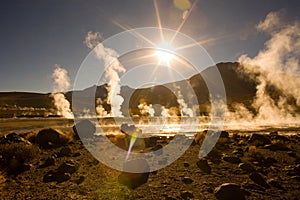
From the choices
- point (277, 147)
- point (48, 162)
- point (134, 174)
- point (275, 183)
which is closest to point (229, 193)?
point (275, 183)

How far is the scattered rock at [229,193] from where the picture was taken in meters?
7.60

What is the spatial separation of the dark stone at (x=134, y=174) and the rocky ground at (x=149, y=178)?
32 millimetres

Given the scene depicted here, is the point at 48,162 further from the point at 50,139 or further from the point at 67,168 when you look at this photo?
the point at 50,139

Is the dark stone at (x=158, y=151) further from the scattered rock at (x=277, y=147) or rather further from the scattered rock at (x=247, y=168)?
the scattered rock at (x=277, y=147)

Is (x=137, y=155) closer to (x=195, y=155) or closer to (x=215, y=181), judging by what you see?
(x=195, y=155)

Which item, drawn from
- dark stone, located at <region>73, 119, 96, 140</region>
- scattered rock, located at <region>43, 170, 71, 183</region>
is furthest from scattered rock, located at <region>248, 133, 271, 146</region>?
scattered rock, located at <region>43, 170, 71, 183</region>

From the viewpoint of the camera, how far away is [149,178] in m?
9.65

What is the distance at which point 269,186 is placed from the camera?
8727 millimetres

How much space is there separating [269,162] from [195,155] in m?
3.42

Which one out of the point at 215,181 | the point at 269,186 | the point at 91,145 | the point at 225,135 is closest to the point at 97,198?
the point at 215,181

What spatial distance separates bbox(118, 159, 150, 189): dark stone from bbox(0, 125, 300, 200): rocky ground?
3 centimetres

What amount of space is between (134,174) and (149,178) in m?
0.54

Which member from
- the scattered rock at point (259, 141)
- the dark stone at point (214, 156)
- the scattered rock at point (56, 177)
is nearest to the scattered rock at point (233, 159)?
the dark stone at point (214, 156)

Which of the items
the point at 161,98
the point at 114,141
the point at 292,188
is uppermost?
the point at 161,98
